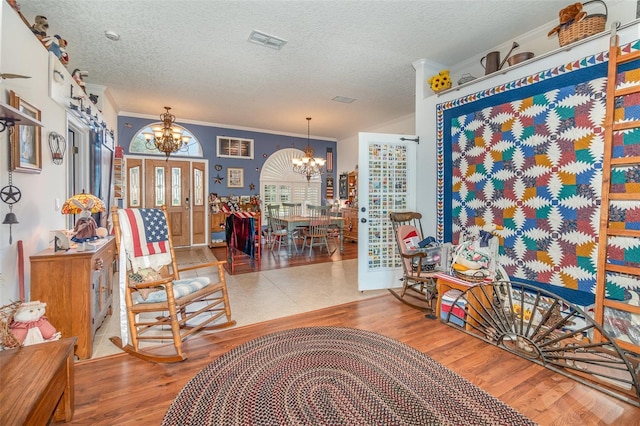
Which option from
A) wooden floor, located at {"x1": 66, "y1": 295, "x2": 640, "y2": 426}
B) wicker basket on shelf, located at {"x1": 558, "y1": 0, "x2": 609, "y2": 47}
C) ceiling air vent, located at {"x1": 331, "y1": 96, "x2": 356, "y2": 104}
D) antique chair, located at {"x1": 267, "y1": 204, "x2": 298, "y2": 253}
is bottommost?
wooden floor, located at {"x1": 66, "y1": 295, "x2": 640, "y2": 426}

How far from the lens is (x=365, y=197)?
3.63 m

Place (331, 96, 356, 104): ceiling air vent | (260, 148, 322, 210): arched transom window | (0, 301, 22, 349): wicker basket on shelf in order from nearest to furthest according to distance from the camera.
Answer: (0, 301, 22, 349): wicker basket on shelf < (331, 96, 356, 104): ceiling air vent < (260, 148, 322, 210): arched transom window

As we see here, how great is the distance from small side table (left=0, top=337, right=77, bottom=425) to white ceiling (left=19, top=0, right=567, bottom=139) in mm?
2820

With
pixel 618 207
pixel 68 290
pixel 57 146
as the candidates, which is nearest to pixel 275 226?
pixel 57 146

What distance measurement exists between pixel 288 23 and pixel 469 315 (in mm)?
3233

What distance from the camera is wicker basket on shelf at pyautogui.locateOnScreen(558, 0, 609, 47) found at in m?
2.29

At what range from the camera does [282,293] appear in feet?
11.6

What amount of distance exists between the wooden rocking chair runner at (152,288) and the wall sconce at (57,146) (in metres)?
0.99

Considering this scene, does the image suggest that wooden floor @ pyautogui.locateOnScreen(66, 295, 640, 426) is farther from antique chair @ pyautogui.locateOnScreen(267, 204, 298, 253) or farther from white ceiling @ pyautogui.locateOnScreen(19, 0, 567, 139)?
antique chair @ pyautogui.locateOnScreen(267, 204, 298, 253)

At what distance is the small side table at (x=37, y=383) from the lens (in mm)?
1035

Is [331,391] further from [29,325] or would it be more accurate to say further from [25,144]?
[25,144]

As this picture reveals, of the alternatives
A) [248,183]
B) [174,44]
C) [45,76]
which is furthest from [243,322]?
[248,183]

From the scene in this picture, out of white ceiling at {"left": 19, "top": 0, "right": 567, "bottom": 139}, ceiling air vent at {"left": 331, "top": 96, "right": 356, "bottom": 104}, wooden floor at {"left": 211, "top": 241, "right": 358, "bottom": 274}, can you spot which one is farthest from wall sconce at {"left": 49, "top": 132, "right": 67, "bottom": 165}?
ceiling air vent at {"left": 331, "top": 96, "right": 356, "bottom": 104}

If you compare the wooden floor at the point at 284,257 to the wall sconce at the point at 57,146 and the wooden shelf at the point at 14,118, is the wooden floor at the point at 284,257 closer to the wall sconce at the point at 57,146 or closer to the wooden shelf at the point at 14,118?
the wall sconce at the point at 57,146
